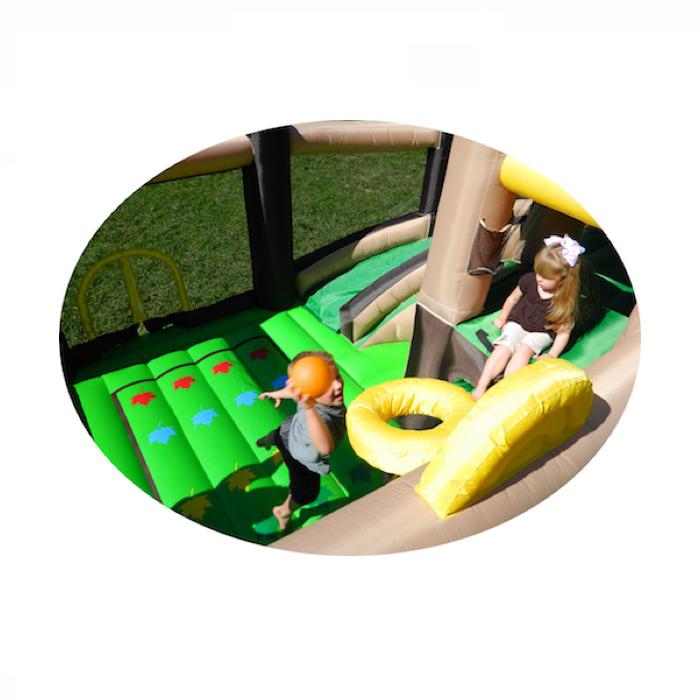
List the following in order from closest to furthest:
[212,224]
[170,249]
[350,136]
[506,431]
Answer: [506,431]
[350,136]
[170,249]
[212,224]

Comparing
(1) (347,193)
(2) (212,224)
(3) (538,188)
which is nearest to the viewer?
(3) (538,188)

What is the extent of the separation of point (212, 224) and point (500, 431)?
5.00 meters

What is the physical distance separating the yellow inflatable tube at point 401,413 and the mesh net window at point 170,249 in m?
2.54

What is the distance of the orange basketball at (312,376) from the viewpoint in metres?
2.25

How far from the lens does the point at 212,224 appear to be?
6.16 meters

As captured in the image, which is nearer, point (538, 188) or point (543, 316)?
point (538, 188)

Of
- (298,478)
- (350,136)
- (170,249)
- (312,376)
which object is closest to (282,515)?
(298,478)

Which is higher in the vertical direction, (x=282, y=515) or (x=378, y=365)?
(x=378, y=365)

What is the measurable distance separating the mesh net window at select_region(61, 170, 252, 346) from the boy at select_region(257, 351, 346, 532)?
7.80ft

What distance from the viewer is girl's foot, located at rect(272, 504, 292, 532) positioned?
3.01m

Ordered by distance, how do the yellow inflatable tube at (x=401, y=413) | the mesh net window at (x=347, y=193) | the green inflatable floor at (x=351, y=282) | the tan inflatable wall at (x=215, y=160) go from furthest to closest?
1. the mesh net window at (x=347, y=193)
2. the green inflatable floor at (x=351, y=282)
3. the tan inflatable wall at (x=215, y=160)
4. the yellow inflatable tube at (x=401, y=413)

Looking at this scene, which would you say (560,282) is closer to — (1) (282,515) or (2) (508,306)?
(2) (508,306)

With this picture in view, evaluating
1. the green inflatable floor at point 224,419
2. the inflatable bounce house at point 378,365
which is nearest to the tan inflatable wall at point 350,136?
the inflatable bounce house at point 378,365

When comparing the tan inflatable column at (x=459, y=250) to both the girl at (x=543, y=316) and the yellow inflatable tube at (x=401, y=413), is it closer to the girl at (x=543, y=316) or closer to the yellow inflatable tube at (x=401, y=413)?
the girl at (x=543, y=316)
